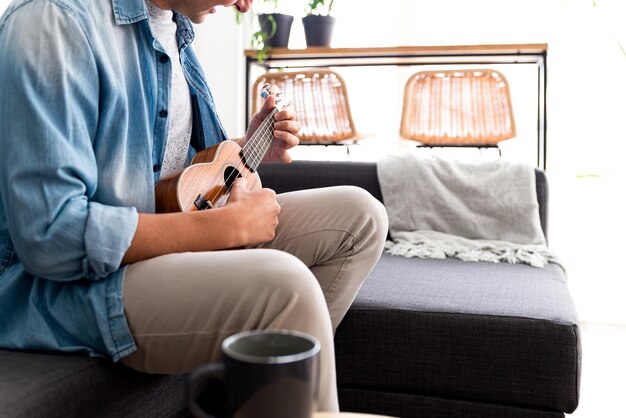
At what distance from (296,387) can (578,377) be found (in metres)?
0.98

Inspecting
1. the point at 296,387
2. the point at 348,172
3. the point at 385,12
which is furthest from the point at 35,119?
the point at 385,12

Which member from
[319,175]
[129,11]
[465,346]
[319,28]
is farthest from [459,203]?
[319,28]

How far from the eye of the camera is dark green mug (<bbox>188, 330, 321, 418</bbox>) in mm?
474

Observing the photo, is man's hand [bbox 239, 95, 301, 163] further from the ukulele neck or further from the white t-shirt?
the white t-shirt

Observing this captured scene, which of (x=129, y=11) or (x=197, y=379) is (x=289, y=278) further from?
(x=129, y=11)

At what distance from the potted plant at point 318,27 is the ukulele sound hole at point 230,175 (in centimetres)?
228

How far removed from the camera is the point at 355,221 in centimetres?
123

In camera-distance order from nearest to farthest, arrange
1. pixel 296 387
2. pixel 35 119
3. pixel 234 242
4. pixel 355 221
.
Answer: pixel 296 387 → pixel 35 119 → pixel 234 242 → pixel 355 221

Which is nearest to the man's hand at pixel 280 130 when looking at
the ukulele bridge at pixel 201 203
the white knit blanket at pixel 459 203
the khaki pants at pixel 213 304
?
the ukulele bridge at pixel 201 203

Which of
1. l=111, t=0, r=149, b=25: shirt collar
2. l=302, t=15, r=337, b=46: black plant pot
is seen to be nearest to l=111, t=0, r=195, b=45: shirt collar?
l=111, t=0, r=149, b=25: shirt collar

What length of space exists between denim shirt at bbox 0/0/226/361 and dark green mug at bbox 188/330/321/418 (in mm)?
401

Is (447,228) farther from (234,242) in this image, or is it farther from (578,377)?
(234,242)

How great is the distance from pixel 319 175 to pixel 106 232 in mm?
1461

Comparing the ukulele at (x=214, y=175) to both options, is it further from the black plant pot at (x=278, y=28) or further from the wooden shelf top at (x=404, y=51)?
the black plant pot at (x=278, y=28)
